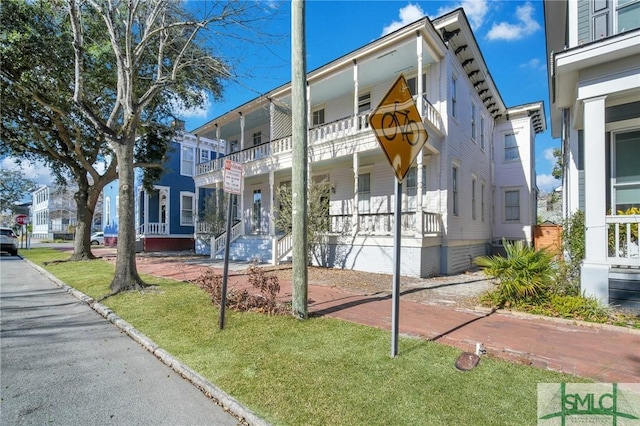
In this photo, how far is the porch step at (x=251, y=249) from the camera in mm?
14523

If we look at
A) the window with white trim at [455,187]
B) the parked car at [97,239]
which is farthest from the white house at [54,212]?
the window with white trim at [455,187]

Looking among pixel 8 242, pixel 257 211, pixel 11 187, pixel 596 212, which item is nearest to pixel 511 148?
pixel 596 212

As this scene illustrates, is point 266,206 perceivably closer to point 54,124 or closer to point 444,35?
point 54,124

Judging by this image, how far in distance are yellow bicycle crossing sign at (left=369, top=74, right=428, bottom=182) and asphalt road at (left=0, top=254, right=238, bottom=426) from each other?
10.00 ft

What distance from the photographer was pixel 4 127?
46.7 ft

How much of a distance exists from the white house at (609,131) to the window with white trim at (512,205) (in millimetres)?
11672

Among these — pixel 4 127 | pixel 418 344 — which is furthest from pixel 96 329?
pixel 4 127

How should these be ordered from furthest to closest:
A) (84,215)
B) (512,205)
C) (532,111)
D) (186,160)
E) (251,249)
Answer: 1. (186,160)
2. (512,205)
3. (532,111)
4. (84,215)
5. (251,249)

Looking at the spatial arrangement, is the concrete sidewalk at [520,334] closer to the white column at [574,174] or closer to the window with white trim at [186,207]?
the white column at [574,174]

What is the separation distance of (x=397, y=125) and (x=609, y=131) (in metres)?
6.38

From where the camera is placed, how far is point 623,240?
6121 millimetres

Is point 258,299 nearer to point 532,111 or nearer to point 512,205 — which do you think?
point 512,205

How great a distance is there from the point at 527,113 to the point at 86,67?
20.8 m

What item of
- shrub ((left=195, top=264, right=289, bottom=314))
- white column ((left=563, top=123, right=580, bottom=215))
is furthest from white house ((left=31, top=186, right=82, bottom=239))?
white column ((left=563, top=123, right=580, bottom=215))
